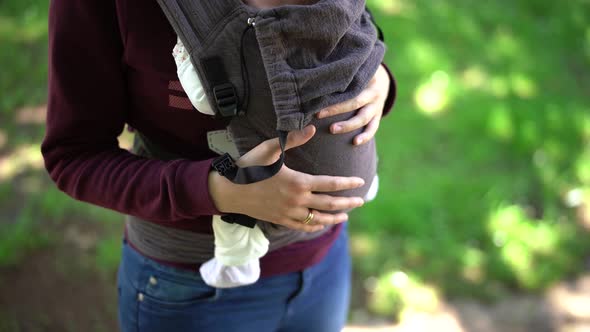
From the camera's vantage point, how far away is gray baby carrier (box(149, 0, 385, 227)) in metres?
0.99

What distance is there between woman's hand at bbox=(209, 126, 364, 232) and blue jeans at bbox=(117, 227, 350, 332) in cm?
24

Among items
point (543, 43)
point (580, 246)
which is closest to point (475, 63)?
point (543, 43)

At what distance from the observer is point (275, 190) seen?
1.06 m

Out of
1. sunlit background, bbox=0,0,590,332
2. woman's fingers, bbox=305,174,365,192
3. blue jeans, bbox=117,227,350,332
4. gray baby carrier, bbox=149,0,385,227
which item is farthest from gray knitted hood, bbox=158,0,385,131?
sunlit background, bbox=0,0,590,332

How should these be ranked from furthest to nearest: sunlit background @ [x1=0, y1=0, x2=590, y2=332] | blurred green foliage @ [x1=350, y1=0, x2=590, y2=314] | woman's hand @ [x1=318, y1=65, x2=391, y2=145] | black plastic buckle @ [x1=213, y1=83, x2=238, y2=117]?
blurred green foliage @ [x1=350, y1=0, x2=590, y2=314] → sunlit background @ [x1=0, y1=0, x2=590, y2=332] → woman's hand @ [x1=318, y1=65, x2=391, y2=145] → black plastic buckle @ [x1=213, y1=83, x2=238, y2=117]

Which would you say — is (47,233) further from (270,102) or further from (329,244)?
(270,102)

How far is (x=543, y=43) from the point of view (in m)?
4.14

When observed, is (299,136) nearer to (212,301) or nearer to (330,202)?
(330,202)

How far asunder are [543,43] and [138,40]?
376 centimetres

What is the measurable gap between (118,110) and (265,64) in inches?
12.2

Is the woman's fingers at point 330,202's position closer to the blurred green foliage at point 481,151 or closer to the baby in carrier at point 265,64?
the baby in carrier at point 265,64

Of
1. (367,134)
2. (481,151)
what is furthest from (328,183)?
(481,151)

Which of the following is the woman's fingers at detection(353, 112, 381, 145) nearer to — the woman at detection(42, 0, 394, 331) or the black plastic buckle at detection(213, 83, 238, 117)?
the woman at detection(42, 0, 394, 331)

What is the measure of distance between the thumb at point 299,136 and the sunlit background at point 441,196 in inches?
67.0
